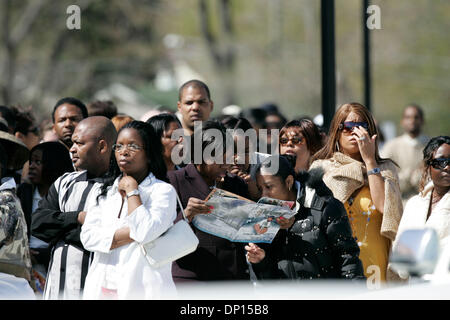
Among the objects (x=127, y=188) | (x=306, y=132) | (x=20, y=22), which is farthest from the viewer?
(x=20, y=22)

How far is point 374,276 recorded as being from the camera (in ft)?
20.1

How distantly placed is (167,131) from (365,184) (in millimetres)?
1574

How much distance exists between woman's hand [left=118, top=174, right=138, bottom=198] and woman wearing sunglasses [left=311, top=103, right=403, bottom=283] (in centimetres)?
151

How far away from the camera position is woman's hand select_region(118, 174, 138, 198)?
5.18 m

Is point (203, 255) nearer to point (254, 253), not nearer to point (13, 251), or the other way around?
point (254, 253)

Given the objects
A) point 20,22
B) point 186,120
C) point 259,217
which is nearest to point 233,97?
point 20,22

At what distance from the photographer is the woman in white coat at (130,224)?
5.04 meters

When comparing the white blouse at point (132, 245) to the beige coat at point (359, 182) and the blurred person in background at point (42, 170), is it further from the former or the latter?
the blurred person in background at point (42, 170)

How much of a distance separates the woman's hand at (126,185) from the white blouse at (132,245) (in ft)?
0.20

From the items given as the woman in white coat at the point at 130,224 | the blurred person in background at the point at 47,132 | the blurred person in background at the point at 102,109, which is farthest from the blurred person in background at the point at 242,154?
the blurred person in background at the point at 47,132

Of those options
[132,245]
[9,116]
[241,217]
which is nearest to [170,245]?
[132,245]

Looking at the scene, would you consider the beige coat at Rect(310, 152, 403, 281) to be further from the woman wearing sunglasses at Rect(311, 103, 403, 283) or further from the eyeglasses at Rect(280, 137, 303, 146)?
the eyeglasses at Rect(280, 137, 303, 146)
